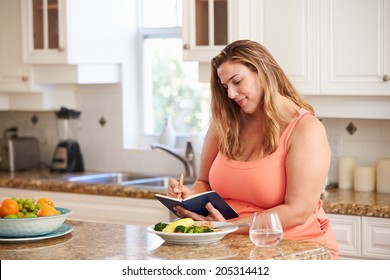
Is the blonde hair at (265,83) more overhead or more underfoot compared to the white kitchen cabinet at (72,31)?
more underfoot

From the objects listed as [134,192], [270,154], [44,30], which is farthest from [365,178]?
[44,30]

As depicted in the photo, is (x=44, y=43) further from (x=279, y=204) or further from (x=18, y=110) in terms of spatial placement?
(x=279, y=204)

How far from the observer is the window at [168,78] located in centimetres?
522

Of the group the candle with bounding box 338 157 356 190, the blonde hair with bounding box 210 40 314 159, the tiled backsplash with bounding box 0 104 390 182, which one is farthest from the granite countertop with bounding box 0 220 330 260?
the tiled backsplash with bounding box 0 104 390 182

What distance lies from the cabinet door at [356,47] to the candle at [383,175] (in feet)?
1.34

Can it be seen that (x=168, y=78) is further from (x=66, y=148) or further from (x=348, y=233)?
(x=348, y=233)

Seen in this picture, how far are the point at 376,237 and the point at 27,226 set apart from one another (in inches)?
70.6

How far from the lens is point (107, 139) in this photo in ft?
17.9

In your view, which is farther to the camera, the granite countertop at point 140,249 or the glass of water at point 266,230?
the granite countertop at point 140,249

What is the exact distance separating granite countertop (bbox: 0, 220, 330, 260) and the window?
2.35m

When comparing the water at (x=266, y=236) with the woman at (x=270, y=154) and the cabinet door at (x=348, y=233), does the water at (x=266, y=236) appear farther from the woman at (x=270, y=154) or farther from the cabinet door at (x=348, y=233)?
the cabinet door at (x=348, y=233)

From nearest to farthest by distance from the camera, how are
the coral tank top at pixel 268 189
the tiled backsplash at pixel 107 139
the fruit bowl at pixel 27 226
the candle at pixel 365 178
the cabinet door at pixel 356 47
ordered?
the fruit bowl at pixel 27 226
the coral tank top at pixel 268 189
the cabinet door at pixel 356 47
the candle at pixel 365 178
the tiled backsplash at pixel 107 139

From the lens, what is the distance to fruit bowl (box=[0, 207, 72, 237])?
2801 millimetres

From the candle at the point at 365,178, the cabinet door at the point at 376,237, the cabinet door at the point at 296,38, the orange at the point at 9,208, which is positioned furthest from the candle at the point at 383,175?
the orange at the point at 9,208
